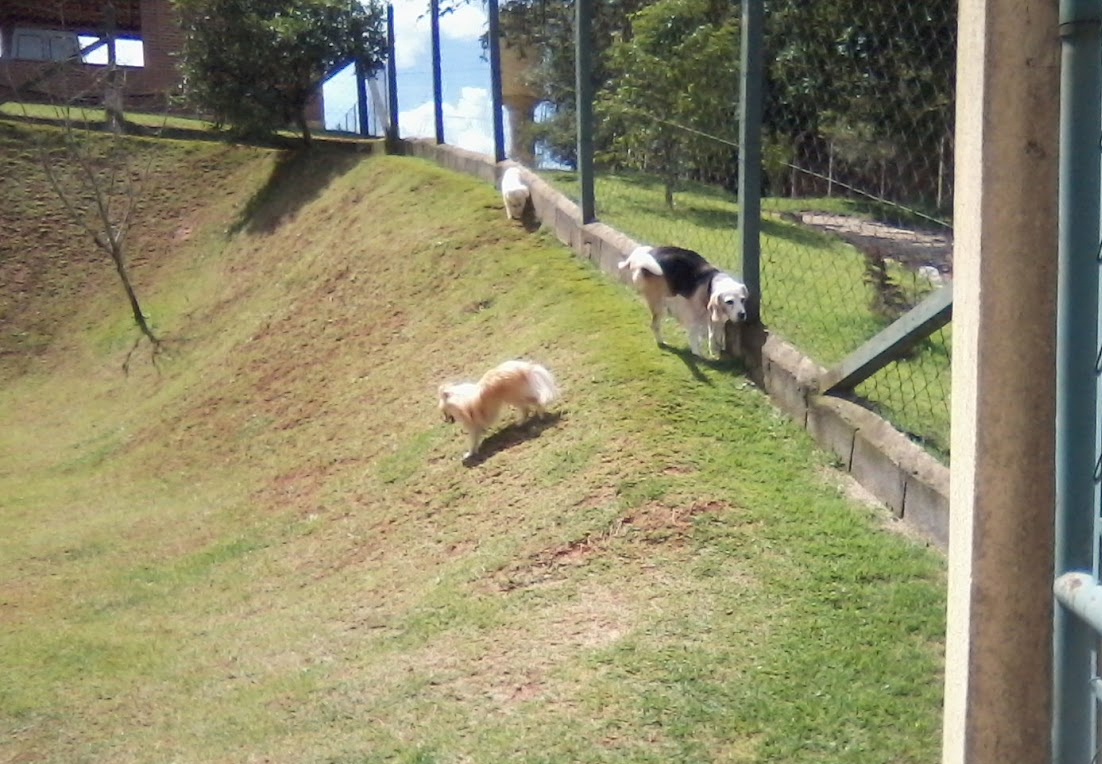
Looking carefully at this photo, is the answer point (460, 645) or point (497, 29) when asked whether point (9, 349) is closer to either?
point (497, 29)

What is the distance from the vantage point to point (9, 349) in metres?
17.0

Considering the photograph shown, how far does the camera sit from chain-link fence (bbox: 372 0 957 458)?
488cm

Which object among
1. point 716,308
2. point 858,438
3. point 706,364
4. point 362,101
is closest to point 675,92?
point 716,308

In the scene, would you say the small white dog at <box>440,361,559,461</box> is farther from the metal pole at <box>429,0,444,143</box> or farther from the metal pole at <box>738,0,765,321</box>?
the metal pole at <box>429,0,444,143</box>

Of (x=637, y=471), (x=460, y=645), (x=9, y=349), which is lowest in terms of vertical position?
(x=9, y=349)

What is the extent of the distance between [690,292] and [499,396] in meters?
1.23

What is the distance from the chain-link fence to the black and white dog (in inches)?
10.6

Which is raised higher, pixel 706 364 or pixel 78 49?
pixel 78 49

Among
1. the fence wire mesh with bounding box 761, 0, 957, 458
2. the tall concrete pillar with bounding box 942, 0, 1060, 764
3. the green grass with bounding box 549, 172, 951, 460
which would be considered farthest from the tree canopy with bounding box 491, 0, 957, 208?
the tall concrete pillar with bounding box 942, 0, 1060, 764

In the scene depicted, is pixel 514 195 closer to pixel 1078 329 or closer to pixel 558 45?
pixel 558 45

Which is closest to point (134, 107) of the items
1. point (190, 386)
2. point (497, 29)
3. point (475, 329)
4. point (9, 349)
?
point (9, 349)

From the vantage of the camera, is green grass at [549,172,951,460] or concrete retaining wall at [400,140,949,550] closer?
concrete retaining wall at [400,140,949,550]

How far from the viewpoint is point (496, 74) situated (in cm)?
1130

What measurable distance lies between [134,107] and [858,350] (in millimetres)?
22946
